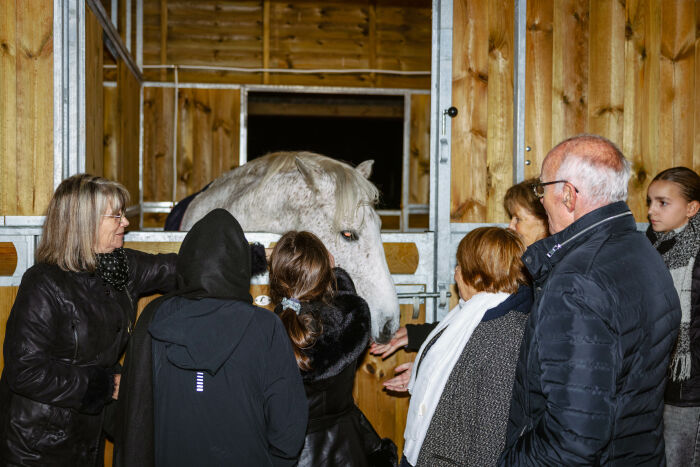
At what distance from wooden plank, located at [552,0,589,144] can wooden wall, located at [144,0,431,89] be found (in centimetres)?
445

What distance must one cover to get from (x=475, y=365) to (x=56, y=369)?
1445 mm

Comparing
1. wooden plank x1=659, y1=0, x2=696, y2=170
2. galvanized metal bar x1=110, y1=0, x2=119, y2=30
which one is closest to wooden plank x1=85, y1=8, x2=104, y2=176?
galvanized metal bar x1=110, y1=0, x2=119, y2=30

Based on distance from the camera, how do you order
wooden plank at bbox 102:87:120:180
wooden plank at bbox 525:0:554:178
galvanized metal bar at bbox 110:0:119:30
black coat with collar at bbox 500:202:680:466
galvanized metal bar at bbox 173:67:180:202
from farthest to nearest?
1. galvanized metal bar at bbox 173:67:180:202
2. galvanized metal bar at bbox 110:0:119:30
3. wooden plank at bbox 102:87:120:180
4. wooden plank at bbox 525:0:554:178
5. black coat with collar at bbox 500:202:680:466

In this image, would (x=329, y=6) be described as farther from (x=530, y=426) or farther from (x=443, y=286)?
(x=530, y=426)

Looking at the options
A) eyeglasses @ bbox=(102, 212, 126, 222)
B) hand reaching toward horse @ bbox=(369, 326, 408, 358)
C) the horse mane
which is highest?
the horse mane

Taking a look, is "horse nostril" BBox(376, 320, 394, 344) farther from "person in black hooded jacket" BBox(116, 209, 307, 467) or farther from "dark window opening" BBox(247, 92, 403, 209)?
"dark window opening" BBox(247, 92, 403, 209)

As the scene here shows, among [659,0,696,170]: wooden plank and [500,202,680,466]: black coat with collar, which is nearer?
[500,202,680,466]: black coat with collar

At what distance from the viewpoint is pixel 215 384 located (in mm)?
1427

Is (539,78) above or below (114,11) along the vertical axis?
below

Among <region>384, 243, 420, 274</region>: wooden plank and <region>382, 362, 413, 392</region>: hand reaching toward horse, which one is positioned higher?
<region>384, 243, 420, 274</region>: wooden plank

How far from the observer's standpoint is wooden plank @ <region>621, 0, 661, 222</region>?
9.41 feet

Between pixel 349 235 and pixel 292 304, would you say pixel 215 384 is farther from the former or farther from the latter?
pixel 349 235

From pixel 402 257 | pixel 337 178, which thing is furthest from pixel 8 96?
pixel 402 257

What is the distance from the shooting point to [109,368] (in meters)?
1.94
